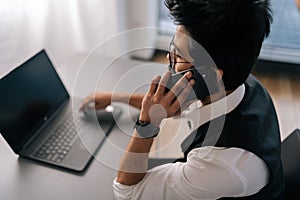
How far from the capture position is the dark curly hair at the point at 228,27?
2.35 feet

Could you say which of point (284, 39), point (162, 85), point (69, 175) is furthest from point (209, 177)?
point (284, 39)

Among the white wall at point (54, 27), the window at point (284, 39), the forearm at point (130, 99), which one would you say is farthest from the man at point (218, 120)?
the window at point (284, 39)

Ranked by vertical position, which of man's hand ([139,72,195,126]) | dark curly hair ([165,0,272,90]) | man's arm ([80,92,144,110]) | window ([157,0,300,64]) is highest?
dark curly hair ([165,0,272,90])

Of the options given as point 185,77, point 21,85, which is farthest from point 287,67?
point 21,85

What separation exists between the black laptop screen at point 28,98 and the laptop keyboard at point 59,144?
2.7 inches

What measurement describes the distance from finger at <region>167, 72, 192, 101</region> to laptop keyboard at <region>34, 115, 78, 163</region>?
0.40 meters

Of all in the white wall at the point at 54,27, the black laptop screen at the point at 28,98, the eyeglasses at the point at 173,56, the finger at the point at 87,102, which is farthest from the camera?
the white wall at the point at 54,27

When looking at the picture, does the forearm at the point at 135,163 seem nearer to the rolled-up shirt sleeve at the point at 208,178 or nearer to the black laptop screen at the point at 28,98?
the rolled-up shirt sleeve at the point at 208,178

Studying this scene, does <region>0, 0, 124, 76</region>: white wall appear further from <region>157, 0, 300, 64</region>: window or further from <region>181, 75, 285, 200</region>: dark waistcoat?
<region>181, 75, 285, 200</region>: dark waistcoat

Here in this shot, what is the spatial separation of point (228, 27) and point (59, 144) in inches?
26.1

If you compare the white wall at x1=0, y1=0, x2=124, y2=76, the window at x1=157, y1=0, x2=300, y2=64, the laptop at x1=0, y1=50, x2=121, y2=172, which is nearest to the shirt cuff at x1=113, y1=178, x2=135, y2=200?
the laptop at x1=0, y1=50, x2=121, y2=172

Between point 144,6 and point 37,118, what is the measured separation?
188 centimetres

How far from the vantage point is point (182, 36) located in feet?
2.59

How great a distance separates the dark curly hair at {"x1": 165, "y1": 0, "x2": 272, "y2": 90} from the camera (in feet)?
2.35
